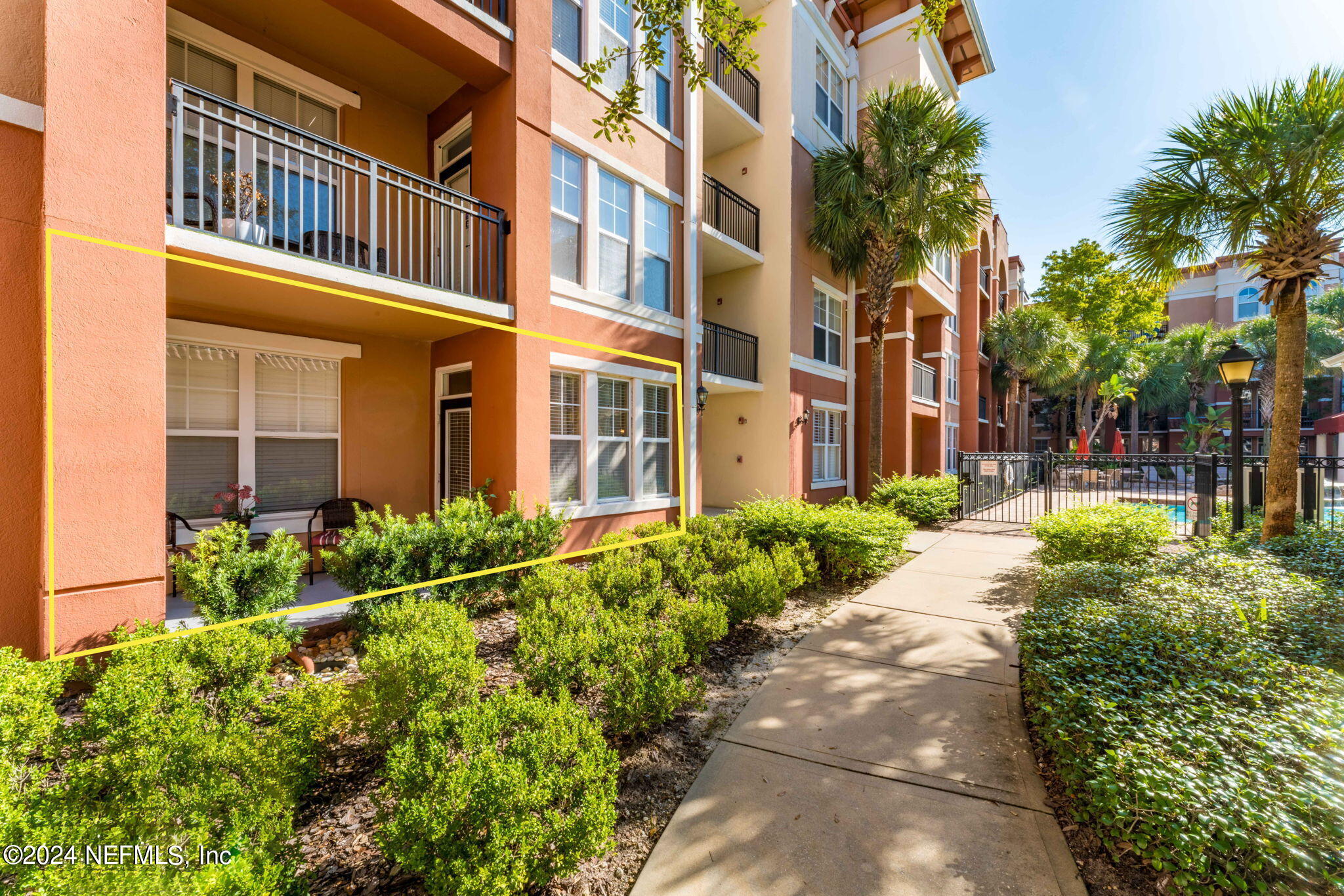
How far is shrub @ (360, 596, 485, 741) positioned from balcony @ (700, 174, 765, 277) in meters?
8.79

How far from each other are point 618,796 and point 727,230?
35.1 ft

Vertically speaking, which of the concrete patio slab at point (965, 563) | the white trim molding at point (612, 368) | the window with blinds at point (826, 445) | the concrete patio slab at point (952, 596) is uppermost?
the white trim molding at point (612, 368)

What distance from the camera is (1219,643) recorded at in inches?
140

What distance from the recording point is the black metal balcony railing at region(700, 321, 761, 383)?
1089 cm

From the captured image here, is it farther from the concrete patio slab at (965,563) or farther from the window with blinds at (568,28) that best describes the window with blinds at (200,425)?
the concrete patio slab at (965,563)

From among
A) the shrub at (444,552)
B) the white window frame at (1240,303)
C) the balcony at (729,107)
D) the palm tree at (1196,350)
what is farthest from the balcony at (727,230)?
the white window frame at (1240,303)

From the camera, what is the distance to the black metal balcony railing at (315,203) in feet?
17.1

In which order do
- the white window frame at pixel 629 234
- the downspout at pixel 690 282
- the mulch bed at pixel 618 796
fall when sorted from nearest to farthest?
the mulch bed at pixel 618 796 < the white window frame at pixel 629 234 < the downspout at pixel 690 282

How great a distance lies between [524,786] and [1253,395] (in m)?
54.0

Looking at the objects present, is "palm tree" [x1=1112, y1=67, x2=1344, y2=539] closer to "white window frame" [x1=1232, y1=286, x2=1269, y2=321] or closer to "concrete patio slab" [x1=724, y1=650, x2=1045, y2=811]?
"concrete patio slab" [x1=724, y1=650, x2=1045, y2=811]

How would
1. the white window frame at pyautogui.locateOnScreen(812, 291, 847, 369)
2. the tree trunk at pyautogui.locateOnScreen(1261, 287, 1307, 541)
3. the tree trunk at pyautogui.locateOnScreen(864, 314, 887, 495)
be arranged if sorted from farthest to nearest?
1. the white window frame at pyautogui.locateOnScreen(812, 291, 847, 369)
2. the tree trunk at pyautogui.locateOnScreen(864, 314, 887, 495)
3. the tree trunk at pyautogui.locateOnScreen(1261, 287, 1307, 541)

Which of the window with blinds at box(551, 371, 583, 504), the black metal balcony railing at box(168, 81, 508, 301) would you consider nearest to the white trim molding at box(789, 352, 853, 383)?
the window with blinds at box(551, 371, 583, 504)

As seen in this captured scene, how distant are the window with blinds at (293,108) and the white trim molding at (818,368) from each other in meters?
8.67

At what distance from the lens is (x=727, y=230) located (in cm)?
1139
